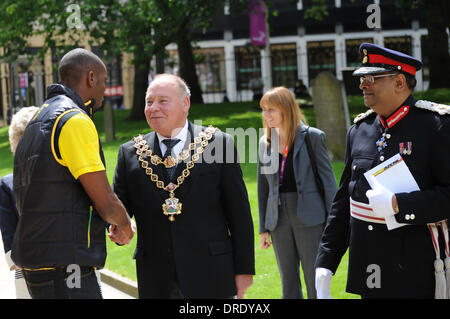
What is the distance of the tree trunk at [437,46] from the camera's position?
20.2m

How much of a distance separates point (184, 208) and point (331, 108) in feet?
30.6

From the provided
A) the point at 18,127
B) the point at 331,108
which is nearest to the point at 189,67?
the point at 331,108

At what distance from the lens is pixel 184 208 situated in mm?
4004

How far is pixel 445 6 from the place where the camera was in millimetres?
19484

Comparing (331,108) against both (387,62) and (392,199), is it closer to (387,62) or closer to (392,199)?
(387,62)

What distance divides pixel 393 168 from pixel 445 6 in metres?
17.2

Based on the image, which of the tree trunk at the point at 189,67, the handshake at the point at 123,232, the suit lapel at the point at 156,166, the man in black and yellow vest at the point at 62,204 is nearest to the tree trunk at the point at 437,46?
the tree trunk at the point at 189,67

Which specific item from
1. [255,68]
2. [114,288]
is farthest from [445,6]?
[255,68]

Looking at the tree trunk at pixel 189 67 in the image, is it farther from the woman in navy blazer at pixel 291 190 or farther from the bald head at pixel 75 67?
the bald head at pixel 75 67

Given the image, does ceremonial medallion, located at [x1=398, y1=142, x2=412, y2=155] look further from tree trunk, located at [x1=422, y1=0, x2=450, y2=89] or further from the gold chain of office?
tree trunk, located at [x1=422, y1=0, x2=450, y2=89]

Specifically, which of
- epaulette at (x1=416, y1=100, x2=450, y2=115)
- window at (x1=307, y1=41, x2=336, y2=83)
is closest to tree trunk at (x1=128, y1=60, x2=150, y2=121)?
window at (x1=307, y1=41, x2=336, y2=83)

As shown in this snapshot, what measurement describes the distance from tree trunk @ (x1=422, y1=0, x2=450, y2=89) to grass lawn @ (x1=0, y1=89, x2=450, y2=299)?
2.23 m

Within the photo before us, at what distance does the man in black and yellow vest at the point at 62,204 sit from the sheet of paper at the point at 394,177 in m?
1.40
